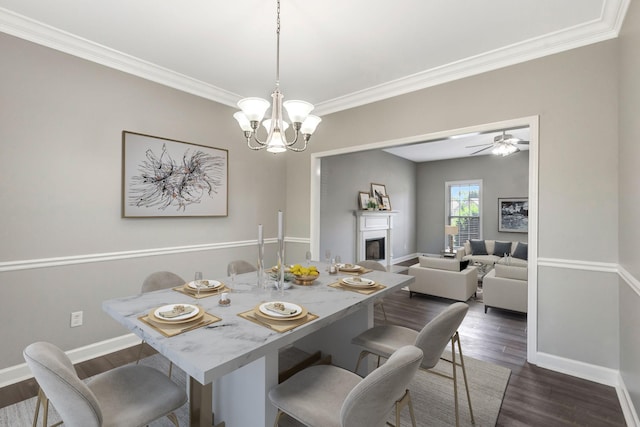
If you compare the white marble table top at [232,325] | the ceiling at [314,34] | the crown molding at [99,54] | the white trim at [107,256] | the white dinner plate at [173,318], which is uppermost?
the ceiling at [314,34]

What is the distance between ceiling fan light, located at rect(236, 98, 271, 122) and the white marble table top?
1.15 m

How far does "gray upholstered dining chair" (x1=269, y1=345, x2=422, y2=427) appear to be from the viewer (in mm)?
1052

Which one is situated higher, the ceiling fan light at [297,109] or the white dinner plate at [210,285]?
the ceiling fan light at [297,109]

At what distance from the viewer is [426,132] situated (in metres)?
3.22

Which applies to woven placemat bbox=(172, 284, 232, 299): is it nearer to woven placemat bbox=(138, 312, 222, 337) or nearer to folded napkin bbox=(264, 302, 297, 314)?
woven placemat bbox=(138, 312, 222, 337)

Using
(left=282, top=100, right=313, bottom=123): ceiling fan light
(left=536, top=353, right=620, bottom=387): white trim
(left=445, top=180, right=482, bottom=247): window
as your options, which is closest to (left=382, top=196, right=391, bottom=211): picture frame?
(left=445, top=180, right=482, bottom=247): window

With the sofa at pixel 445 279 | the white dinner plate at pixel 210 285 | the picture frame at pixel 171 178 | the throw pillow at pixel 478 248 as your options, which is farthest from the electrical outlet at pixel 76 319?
the throw pillow at pixel 478 248

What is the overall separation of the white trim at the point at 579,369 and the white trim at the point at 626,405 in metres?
0.06

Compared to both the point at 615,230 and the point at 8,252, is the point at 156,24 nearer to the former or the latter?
the point at 8,252

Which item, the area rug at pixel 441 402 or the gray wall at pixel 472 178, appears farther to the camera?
the gray wall at pixel 472 178

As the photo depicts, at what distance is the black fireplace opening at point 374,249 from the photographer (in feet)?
22.0

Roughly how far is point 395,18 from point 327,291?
6.83 ft

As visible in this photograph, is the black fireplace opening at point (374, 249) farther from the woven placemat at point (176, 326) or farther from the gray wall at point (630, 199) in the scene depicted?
the woven placemat at point (176, 326)

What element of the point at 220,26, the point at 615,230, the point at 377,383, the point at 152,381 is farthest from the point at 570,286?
the point at 220,26
